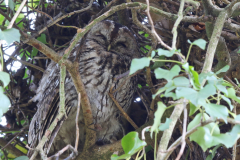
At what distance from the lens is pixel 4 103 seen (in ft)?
2.00

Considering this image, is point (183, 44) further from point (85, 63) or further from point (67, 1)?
point (67, 1)

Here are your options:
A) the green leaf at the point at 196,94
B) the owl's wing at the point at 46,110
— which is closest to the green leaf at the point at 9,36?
the green leaf at the point at 196,94

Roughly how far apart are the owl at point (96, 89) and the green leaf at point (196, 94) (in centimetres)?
89

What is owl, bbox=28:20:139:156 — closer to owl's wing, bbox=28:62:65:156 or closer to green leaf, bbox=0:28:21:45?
owl's wing, bbox=28:62:65:156

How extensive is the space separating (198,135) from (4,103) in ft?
1.53

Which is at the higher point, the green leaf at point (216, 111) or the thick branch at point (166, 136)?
the green leaf at point (216, 111)

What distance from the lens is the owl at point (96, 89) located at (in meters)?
1.54

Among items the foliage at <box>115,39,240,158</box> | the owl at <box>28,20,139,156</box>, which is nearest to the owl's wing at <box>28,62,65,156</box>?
the owl at <box>28,20,139,156</box>

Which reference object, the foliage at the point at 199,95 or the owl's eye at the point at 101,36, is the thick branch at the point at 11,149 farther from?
the foliage at the point at 199,95

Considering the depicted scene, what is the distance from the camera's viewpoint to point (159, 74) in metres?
0.61

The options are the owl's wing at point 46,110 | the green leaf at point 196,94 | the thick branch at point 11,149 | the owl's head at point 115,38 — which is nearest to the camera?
the green leaf at point 196,94

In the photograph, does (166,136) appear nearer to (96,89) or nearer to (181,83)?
(181,83)

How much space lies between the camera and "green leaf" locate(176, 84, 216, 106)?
1.80ft

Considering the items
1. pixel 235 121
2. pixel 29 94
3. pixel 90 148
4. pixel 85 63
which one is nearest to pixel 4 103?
pixel 235 121
